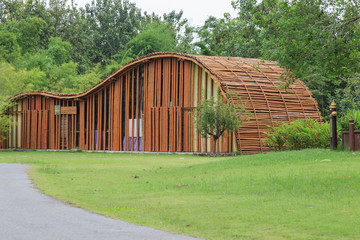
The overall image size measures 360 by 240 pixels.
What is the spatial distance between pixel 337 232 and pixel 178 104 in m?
29.4

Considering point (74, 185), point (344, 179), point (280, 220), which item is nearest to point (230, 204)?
point (280, 220)

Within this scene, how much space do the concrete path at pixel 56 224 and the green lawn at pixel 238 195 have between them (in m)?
0.44

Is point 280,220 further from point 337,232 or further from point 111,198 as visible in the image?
point 111,198

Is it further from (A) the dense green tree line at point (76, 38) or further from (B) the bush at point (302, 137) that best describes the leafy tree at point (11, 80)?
(B) the bush at point (302, 137)

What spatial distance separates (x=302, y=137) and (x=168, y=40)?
47527mm

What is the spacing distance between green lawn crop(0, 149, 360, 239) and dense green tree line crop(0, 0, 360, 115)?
3319 millimetres

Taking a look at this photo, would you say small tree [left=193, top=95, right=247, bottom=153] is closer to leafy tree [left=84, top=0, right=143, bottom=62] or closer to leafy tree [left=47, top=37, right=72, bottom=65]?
leafy tree [left=47, top=37, right=72, bottom=65]

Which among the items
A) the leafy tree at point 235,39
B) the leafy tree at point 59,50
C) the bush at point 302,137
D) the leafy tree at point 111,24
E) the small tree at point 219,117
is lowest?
the bush at point 302,137

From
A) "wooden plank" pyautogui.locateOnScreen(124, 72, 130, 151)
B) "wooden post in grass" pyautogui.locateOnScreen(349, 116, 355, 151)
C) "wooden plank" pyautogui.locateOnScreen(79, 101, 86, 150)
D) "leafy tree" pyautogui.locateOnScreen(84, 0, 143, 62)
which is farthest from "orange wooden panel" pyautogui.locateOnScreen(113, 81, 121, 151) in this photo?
"leafy tree" pyautogui.locateOnScreen(84, 0, 143, 62)

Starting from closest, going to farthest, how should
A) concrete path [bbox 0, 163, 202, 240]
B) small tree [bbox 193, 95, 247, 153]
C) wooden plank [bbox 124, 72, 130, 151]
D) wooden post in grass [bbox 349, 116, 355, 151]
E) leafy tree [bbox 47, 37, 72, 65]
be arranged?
concrete path [bbox 0, 163, 202, 240], wooden post in grass [bbox 349, 116, 355, 151], small tree [bbox 193, 95, 247, 153], wooden plank [bbox 124, 72, 130, 151], leafy tree [bbox 47, 37, 72, 65]

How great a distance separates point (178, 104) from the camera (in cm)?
3653

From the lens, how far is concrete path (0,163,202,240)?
276 inches

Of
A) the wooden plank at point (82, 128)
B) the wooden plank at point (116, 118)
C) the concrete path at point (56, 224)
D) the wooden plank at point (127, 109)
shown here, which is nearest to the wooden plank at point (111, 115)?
the wooden plank at point (116, 118)

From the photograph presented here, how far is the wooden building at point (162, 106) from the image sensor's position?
33688 mm
